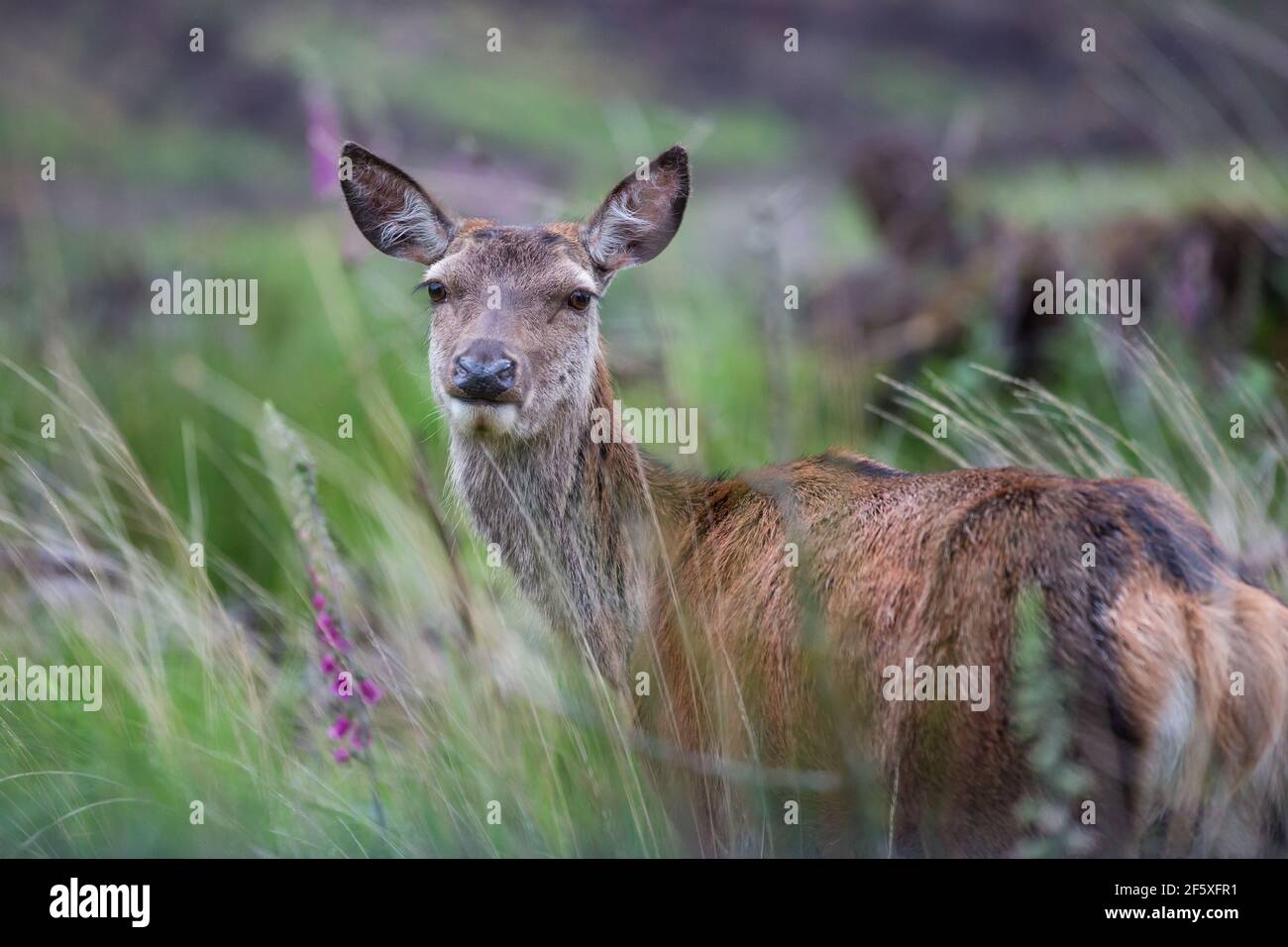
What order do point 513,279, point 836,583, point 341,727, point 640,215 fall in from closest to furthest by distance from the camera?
1. point 836,583
2. point 341,727
3. point 513,279
4. point 640,215

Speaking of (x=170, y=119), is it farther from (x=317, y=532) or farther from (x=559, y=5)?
(x=317, y=532)

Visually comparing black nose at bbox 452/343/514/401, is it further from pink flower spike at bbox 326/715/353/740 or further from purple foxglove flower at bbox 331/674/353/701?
pink flower spike at bbox 326/715/353/740

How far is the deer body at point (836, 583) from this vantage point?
131 inches

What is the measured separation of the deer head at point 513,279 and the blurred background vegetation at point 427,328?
17.7 inches

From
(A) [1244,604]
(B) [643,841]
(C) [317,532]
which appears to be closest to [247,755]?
(C) [317,532]

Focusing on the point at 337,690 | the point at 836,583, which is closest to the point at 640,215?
the point at 836,583

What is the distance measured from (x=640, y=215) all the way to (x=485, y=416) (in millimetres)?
996

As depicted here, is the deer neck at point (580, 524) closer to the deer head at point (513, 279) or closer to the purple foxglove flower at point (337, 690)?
the deer head at point (513, 279)

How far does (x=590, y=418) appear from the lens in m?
4.77

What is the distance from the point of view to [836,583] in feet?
12.8

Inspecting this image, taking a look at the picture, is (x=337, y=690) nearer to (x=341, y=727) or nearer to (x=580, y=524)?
(x=341, y=727)

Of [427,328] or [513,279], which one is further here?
[427,328]

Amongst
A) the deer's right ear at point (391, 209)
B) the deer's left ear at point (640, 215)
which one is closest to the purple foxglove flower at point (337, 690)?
the deer's right ear at point (391, 209)

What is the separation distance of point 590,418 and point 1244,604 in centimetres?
218
